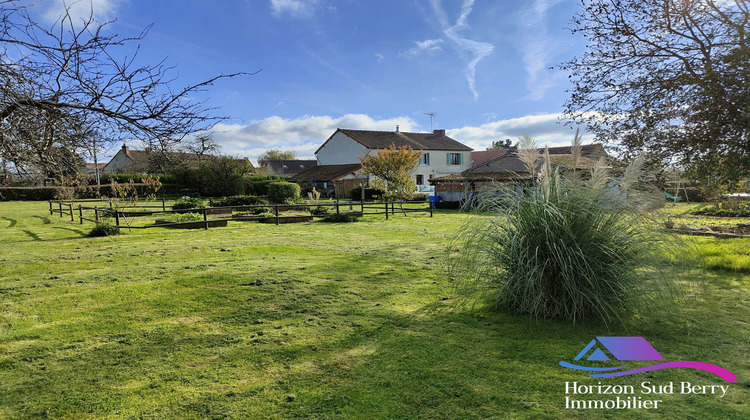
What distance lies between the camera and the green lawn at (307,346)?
2.52 m

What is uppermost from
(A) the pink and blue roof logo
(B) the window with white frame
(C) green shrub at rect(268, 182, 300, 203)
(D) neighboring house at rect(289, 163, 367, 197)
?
(B) the window with white frame

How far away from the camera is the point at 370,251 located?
8.46 meters

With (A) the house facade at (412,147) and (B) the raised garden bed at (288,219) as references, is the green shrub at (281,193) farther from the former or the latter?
(A) the house facade at (412,147)

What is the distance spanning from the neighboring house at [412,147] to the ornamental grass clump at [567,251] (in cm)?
3810

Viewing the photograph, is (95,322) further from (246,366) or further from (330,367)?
(330,367)

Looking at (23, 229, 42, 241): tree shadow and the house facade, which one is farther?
the house facade

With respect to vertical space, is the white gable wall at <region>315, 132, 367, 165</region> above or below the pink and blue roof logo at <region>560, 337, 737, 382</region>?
above

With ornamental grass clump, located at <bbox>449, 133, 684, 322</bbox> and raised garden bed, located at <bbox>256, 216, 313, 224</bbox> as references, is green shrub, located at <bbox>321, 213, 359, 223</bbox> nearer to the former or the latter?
raised garden bed, located at <bbox>256, 216, 313, 224</bbox>

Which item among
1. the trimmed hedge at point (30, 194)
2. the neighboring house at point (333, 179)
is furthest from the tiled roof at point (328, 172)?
the trimmed hedge at point (30, 194)

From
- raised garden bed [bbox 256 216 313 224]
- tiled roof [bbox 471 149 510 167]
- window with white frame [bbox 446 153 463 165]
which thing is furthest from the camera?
tiled roof [bbox 471 149 510 167]

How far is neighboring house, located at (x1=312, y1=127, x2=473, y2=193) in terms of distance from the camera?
43.4 m

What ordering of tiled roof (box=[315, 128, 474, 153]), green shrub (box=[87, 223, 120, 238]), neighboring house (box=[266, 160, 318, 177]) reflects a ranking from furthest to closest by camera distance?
neighboring house (box=[266, 160, 318, 177]) < tiled roof (box=[315, 128, 474, 153]) < green shrub (box=[87, 223, 120, 238])

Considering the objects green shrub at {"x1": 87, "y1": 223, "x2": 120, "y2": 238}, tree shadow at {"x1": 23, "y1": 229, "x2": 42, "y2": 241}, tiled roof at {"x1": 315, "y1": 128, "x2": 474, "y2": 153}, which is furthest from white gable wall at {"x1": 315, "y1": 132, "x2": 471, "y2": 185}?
tree shadow at {"x1": 23, "y1": 229, "x2": 42, "y2": 241}

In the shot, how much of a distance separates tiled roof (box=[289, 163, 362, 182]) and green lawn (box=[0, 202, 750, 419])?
106 ft
